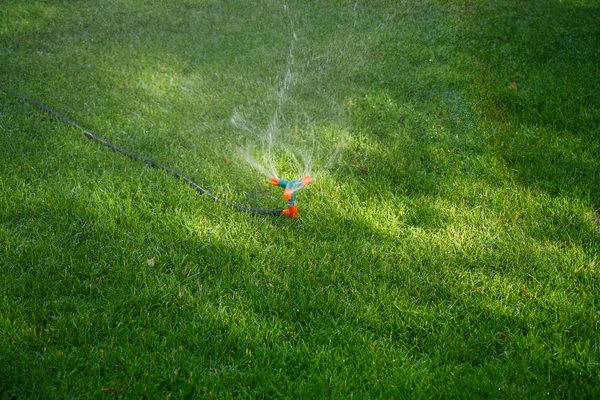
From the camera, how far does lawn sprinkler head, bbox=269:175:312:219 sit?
3298 mm

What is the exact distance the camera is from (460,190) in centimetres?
374

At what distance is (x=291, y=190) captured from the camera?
10.8ft

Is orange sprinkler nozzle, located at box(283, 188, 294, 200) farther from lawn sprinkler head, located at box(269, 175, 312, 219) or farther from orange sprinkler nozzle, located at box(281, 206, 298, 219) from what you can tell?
orange sprinkler nozzle, located at box(281, 206, 298, 219)

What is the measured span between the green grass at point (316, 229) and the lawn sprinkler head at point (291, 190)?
0.07 metres

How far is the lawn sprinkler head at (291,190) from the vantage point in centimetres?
330

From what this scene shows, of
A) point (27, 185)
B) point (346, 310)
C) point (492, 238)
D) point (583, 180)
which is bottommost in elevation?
point (27, 185)

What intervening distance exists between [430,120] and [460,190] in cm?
109

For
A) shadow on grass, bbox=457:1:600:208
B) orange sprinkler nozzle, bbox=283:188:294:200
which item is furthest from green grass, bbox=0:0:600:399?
orange sprinkler nozzle, bbox=283:188:294:200

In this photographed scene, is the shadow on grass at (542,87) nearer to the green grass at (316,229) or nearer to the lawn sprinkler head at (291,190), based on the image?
the green grass at (316,229)

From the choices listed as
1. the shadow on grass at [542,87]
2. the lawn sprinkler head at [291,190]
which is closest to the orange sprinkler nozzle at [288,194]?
the lawn sprinkler head at [291,190]

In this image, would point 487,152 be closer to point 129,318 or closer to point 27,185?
point 129,318

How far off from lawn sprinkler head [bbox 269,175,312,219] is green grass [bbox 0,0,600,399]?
68 millimetres

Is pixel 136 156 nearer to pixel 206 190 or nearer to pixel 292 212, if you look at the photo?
pixel 206 190

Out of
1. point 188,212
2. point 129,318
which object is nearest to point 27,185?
point 188,212
